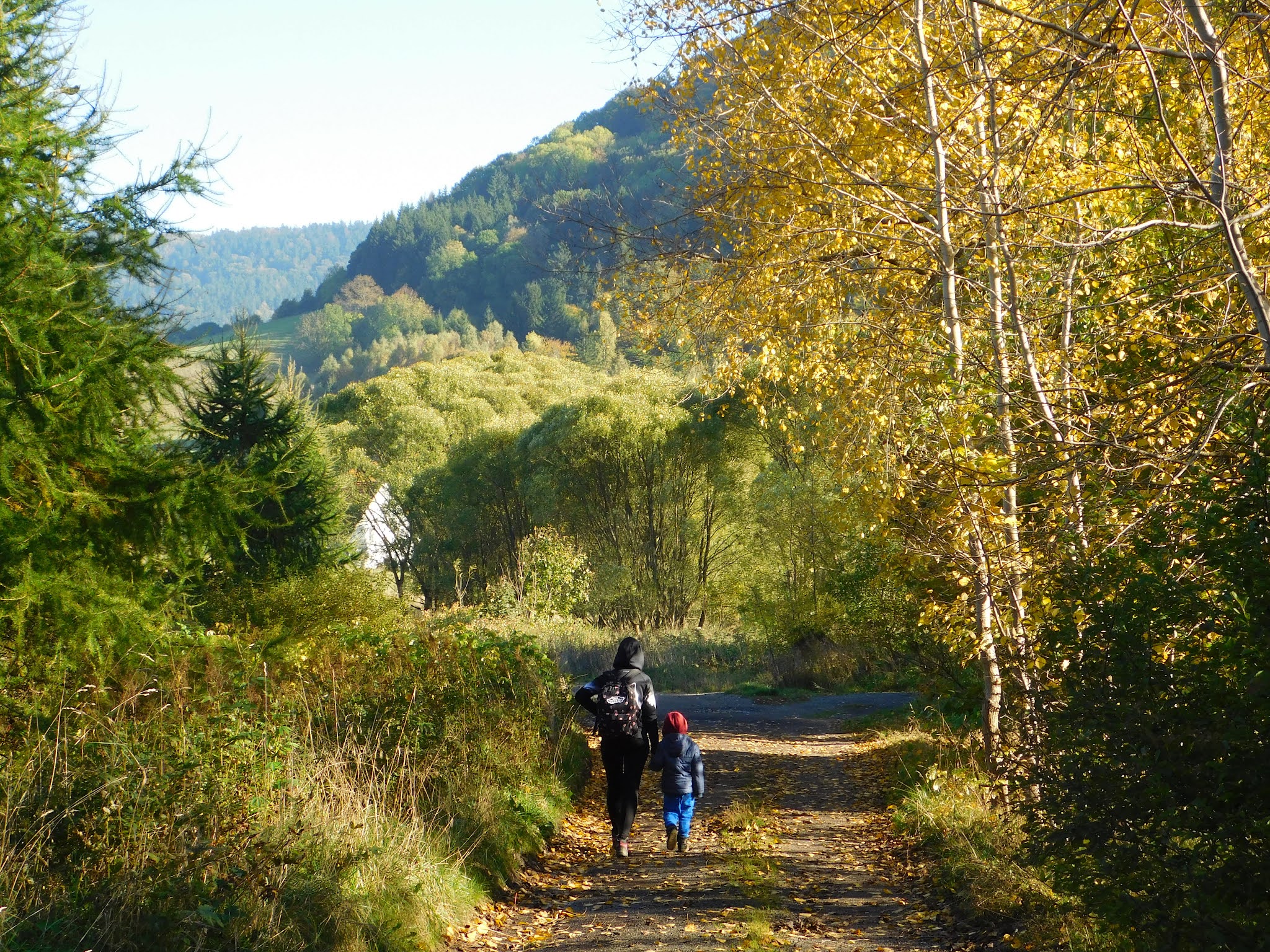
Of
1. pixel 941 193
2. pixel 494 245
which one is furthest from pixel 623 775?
pixel 494 245

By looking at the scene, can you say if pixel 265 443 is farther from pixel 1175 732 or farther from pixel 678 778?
pixel 1175 732

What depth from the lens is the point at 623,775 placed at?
8.38 meters

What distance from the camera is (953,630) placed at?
8.07 meters

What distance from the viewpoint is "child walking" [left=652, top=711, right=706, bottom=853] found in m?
8.30

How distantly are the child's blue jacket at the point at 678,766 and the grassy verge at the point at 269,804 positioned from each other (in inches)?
42.4

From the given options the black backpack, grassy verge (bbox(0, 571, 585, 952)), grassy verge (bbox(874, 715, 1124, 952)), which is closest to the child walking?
Answer: the black backpack

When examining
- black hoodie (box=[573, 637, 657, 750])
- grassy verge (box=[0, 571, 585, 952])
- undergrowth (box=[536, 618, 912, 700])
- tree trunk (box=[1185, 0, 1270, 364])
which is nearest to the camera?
tree trunk (box=[1185, 0, 1270, 364])

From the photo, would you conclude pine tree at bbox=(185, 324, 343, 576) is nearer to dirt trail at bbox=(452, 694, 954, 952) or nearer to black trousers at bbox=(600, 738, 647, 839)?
dirt trail at bbox=(452, 694, 954, 952)

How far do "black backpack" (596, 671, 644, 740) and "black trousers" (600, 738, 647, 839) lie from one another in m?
0.07

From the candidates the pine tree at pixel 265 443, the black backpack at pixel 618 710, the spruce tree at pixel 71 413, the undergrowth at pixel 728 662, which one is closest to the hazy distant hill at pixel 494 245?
the undergrowth at pixel 728 662

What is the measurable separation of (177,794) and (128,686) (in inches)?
62.1

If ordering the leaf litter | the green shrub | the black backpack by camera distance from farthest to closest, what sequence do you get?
the black backpack, the leaf litter, the green shrub

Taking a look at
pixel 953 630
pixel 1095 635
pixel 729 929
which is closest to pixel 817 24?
pixel 953 630

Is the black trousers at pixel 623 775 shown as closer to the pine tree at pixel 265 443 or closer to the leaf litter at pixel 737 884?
the leaf litter at pixel 737 884
